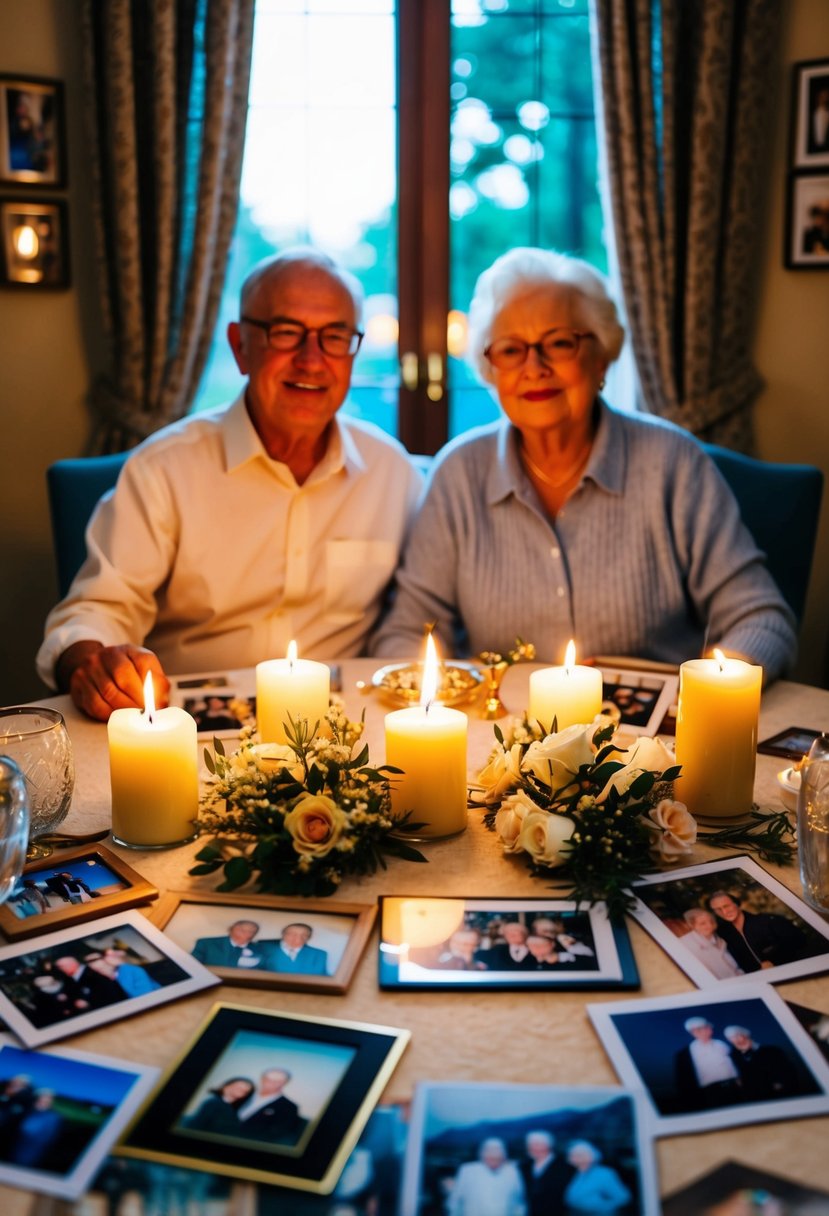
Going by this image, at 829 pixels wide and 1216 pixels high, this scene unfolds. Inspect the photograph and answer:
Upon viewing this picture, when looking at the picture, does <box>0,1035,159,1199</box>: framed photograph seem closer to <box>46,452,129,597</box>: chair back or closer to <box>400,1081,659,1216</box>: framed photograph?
<box>400,1081,659,1216</box>: framed photograph

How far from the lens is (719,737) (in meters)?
1.29

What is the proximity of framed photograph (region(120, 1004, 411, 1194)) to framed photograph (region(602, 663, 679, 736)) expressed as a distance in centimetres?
78

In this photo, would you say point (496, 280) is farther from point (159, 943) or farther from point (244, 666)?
point (159, 943)

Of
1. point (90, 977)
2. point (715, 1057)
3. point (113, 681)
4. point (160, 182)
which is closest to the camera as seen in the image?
point (715, 1057)

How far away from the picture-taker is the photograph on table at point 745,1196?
2.37 feet

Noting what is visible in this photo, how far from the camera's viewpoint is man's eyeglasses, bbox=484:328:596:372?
7.66 ft

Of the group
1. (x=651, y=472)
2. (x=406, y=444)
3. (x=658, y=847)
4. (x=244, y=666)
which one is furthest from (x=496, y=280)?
(x=658, y=847)

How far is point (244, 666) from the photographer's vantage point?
2.41 meters

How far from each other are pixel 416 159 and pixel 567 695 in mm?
2545

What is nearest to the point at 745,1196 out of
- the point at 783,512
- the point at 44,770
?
the point at 44,770

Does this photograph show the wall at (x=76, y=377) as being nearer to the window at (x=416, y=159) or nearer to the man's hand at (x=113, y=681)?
the window at (x=416, y=159)

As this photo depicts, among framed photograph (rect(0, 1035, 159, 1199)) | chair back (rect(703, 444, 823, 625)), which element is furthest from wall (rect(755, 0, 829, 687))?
framed photograph (rect(0, 1035, 159, 1199))

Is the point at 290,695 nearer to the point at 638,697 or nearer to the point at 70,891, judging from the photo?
the point at 70,891

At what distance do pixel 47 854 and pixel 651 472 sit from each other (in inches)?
60.1
